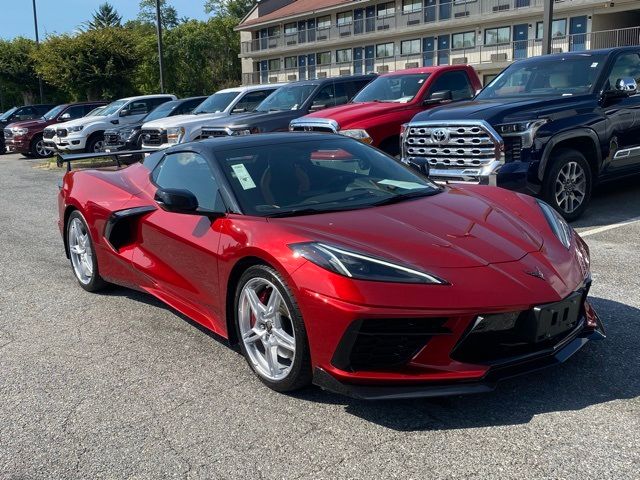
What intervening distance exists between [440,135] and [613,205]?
8.20 feet

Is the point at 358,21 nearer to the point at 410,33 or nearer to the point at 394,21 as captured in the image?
the point at 394,21

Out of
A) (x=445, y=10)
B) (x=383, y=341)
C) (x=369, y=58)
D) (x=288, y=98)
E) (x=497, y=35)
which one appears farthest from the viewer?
(x=369, y=58)

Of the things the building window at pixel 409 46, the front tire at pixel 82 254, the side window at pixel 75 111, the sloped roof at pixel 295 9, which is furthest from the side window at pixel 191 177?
the sloped roof at pixel 295 9

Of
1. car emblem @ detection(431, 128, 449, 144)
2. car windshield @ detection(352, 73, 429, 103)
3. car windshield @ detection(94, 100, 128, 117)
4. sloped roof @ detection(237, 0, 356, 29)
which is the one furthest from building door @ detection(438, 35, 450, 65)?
car emblem @ detection(431, 128, 449, 144)

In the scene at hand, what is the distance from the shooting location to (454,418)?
3197 mm

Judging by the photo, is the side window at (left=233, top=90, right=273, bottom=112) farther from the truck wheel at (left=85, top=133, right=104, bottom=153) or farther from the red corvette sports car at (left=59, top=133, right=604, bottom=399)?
the red corvette sports car at (left=59, top=133, right=604, bottom=399)

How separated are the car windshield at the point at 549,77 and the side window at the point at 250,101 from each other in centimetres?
707

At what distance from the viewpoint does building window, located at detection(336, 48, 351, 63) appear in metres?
52.5

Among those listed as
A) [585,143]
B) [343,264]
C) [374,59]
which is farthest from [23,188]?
[374,59]

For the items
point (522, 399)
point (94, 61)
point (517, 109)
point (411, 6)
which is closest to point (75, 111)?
point (94, 61)

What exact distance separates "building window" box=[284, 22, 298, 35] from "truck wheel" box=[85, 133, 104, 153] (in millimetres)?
40514

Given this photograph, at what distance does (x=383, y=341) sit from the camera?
309 cm

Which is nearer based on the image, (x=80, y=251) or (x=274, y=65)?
(x=80, y=251)

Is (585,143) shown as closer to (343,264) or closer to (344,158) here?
(344,158)
